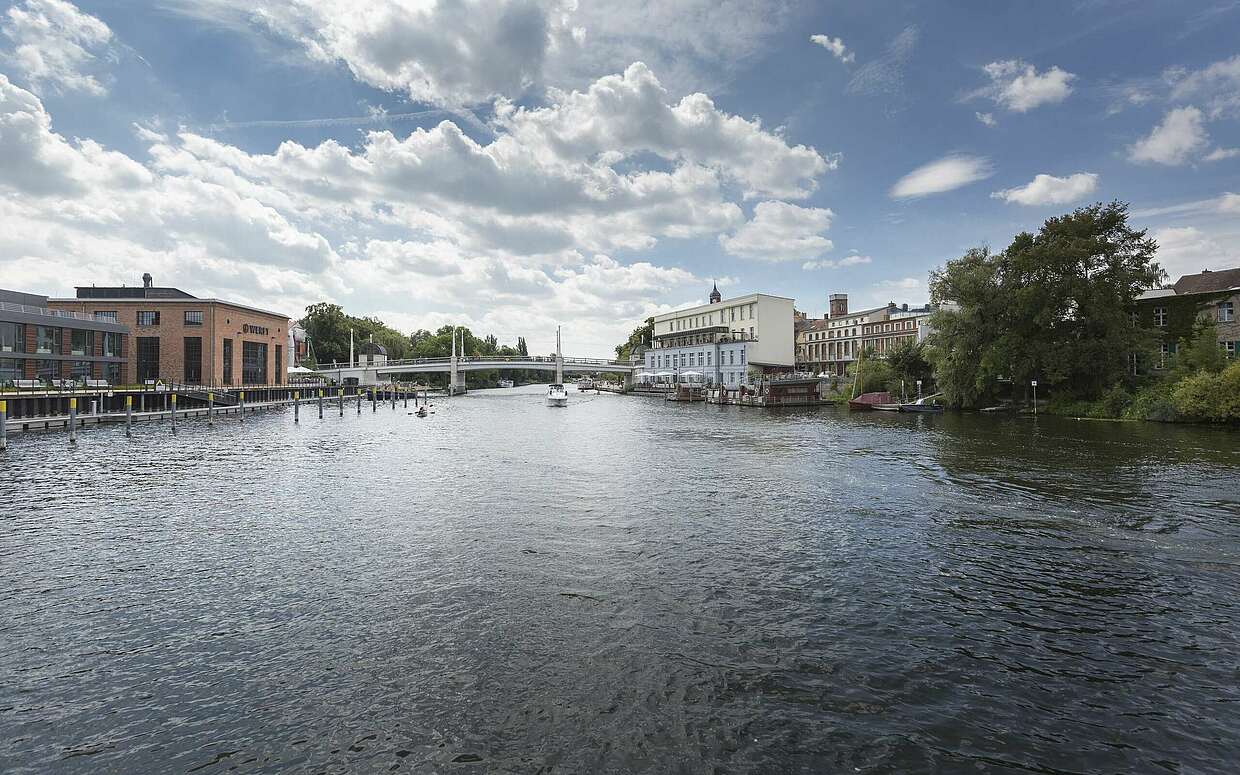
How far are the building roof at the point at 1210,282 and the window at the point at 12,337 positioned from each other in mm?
110818

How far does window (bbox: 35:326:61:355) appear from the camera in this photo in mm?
58125

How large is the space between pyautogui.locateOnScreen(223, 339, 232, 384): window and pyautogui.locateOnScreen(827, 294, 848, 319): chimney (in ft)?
402

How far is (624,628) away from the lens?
31.2 feet

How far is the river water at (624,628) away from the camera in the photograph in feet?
21.6

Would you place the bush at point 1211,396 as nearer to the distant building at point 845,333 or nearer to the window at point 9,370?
the distant building at point 845,333

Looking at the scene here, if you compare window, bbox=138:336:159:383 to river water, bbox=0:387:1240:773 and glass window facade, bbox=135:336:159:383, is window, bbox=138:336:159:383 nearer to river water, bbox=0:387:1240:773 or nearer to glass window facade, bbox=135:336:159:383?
glass window facade, bbox=135:336:159:383

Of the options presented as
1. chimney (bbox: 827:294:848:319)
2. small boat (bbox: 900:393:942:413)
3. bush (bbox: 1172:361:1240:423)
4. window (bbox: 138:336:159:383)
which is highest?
chimney (bbox: 827:294:848:319)

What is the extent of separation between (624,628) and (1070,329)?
61.8 meters

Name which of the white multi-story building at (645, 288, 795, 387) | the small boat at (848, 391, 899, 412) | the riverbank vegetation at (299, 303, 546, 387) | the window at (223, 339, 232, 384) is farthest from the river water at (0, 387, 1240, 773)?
the riverbank vegetation at (299, 303, 546, 387)

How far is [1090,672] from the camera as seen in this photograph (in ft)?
26.7

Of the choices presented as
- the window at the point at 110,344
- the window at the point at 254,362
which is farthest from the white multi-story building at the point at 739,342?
the window at the point at 110,344

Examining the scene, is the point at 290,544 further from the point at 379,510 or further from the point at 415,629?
the point at 415,629

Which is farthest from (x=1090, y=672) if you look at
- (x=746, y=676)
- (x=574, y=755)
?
(x=574, y=755)

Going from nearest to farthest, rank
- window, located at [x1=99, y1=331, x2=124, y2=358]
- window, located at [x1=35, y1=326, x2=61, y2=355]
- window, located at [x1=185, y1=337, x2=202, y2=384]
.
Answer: window, located at [x1=35, y1=326, x2=61, y2=355], window, located at [x1=99, y1=331, x2=124, y2=358], window, located at [x1=185, y1=337, x2=202, y2=384]
